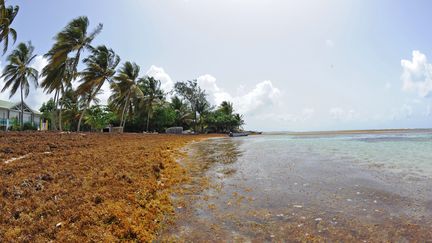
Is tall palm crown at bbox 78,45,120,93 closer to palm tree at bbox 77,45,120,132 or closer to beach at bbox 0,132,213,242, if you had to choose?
palm tree at bbox 77,45,120,132

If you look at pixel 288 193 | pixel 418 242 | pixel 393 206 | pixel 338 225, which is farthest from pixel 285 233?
pixel 393 206

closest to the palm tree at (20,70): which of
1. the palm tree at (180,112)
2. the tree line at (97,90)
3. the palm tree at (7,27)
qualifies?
the tree line at (97,90)

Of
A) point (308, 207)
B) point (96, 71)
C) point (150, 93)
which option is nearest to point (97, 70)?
point (96, 71)

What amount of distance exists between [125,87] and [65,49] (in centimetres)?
1301

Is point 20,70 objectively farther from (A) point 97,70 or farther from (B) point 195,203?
(B) point 195,203

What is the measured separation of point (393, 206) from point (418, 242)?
6.21 feet

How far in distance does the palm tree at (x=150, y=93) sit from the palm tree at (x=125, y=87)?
494 centimetres

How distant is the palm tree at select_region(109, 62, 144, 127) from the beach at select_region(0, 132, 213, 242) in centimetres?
2568

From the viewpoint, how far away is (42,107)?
63500 millimetres

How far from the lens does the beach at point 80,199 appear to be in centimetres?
414

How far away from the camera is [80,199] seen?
5156 millimetres

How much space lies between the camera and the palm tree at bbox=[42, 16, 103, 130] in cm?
2416

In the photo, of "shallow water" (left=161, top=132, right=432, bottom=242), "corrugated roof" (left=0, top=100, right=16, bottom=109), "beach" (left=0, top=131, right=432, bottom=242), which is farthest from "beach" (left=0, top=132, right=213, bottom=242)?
"corrugated roof" (left=0, top=100, right=16, bottom=109)

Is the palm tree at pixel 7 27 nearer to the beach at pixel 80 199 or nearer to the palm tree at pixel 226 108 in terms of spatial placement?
the beach at pixel 80 199
